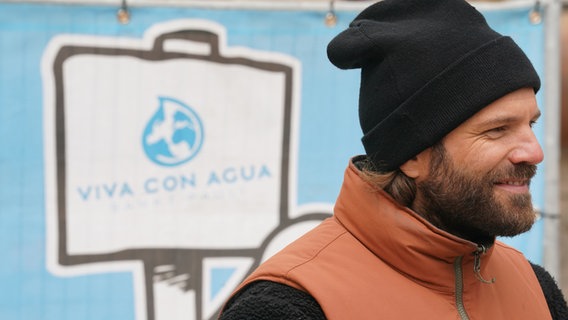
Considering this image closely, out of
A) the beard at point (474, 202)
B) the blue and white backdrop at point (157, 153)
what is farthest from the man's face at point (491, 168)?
the blue and white backdrop at point (157, 153)

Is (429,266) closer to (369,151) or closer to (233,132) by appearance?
(369,151)

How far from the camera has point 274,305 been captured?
1642 millimetres

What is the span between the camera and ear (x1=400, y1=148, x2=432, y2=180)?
1880 mm

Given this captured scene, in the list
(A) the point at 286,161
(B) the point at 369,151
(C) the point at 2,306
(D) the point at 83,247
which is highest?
(B) the point at 369,151

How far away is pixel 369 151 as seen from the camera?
6.39ft

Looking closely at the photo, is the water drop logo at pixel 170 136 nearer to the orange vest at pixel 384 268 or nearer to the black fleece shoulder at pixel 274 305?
the orange vest at pixel 384 268

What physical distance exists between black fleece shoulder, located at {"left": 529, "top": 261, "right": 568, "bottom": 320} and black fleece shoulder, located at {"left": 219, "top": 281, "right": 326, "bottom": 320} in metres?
0.67

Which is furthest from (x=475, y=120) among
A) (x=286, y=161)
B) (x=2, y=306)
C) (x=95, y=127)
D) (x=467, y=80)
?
(x=2, y=306)

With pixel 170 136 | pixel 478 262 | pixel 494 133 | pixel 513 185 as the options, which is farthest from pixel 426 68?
pixel 170 136

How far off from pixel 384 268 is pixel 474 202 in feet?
0.76

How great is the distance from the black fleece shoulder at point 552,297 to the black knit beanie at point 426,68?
49cm

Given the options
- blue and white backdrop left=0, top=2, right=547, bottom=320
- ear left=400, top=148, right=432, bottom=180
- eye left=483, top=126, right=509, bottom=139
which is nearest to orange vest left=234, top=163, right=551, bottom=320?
ear left=400, top=148, right=432, bottom=180

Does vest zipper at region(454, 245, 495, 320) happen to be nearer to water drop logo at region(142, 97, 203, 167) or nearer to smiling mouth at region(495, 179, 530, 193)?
smiling mouth at region(495, 179, 530, 193)

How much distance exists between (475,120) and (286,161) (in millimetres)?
1657
